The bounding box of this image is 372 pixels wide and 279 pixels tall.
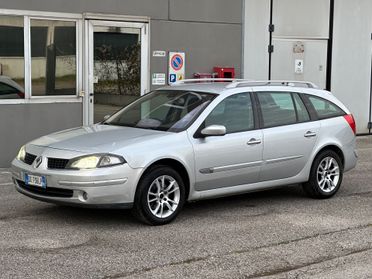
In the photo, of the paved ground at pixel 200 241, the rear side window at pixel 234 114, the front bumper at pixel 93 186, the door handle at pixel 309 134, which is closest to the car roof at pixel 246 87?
the rear side window at pixel 234 114

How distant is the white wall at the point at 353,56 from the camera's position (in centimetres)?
1459

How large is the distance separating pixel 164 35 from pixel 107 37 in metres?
1.21

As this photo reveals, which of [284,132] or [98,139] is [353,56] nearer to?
[284,132]

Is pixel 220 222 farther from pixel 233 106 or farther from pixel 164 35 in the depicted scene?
pixel 164 35

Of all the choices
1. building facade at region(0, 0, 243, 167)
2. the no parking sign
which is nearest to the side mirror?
building facade at region(0, 0, 243, 167)

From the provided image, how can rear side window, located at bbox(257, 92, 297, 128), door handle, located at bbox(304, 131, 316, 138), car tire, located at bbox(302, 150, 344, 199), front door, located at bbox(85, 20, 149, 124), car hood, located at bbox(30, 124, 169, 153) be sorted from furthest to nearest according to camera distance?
front door, located at bbox(85, 20, 149, 124)
car tire, located at bbox(302, 150, 344, 199)
door handle, located at bbox(304, 131, 316, 138)
rear side window, located at bbox(257, 92, 297, 128)
car hood, located at bbox(30, 124, 169, 153)

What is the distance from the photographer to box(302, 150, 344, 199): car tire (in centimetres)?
786

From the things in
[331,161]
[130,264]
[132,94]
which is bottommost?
[130,264]

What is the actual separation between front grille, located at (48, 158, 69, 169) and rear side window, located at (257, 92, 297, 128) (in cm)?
A: 254

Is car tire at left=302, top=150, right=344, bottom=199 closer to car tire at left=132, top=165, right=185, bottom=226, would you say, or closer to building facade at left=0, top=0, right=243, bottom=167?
car tire at left=132, top=165, right=185, bottom=226

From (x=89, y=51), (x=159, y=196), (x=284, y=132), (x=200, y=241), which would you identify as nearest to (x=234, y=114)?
(x=284, y=132)

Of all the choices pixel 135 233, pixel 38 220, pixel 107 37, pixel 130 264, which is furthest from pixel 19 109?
pixel 130 264

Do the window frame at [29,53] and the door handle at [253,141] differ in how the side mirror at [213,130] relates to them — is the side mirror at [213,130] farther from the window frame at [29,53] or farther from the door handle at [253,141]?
the window frame at [29,53]

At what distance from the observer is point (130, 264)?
5.20 metres
